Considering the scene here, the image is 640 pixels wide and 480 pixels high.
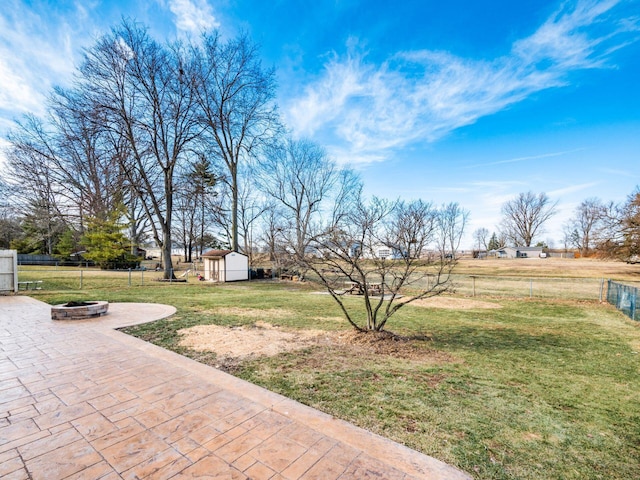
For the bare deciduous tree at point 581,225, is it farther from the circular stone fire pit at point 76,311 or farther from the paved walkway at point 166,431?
the circular stone fire pit at point 76,311

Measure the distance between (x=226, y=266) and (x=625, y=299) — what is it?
18997 millimetres

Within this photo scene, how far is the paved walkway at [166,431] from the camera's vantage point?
6.62 feet

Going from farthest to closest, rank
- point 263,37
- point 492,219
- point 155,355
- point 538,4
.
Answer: point 492,219 < point 263,37 < point 538,4 < point 155,355

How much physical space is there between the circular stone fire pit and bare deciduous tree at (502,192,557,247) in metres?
60.6

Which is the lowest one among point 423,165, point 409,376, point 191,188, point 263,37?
point 409,376

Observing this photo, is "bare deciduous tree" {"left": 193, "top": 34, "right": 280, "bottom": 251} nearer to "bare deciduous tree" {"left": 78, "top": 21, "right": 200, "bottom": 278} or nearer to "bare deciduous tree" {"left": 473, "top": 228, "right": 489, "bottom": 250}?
"bare deciduous tree" {"left": 78, "top": 21, "right": 200, "bottom": 278}

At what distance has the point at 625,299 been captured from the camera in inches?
367

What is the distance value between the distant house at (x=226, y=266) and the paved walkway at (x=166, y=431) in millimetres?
14983

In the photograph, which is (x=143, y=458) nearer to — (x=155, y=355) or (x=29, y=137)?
(x=155, y=355)

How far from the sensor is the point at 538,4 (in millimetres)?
8750

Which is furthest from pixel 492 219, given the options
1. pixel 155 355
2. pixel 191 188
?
pixel 155 355

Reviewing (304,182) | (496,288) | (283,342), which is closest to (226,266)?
(304,182)

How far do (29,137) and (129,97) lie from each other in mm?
12138

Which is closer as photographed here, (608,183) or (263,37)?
(263,37)
